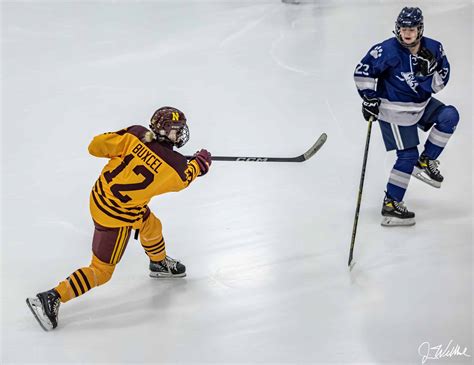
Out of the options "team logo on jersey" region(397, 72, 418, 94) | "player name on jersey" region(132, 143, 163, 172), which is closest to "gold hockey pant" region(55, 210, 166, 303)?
"player name on jersey" region(132, 143, 163, 172)

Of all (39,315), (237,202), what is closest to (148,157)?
(39,315)

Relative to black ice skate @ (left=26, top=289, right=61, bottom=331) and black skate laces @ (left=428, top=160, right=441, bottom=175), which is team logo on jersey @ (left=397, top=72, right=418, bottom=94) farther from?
black ice skate @ (left=26, top=289, right=61, bottom=331)

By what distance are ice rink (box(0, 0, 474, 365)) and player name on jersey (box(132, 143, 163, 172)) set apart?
1.81 feet

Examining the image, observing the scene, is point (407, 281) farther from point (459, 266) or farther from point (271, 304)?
point (271, 304)

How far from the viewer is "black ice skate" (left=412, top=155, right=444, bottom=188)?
153 inches

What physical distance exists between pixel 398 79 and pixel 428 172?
20.3 inches

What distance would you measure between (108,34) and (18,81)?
1108 mm

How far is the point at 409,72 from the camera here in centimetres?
359

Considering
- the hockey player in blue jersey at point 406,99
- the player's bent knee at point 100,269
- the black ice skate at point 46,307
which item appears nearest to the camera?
the black ice skate at point 46,307

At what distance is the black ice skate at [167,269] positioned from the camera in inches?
131

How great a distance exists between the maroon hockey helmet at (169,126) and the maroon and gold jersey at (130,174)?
3 centimetres

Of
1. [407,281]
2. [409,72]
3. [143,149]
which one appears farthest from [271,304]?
[409,72]

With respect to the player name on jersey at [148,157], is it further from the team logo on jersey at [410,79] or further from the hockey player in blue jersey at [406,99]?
the team logo on jersey at [410,79]

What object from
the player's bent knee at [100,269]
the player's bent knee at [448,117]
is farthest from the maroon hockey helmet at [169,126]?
the player's bent knee at [448,117]
